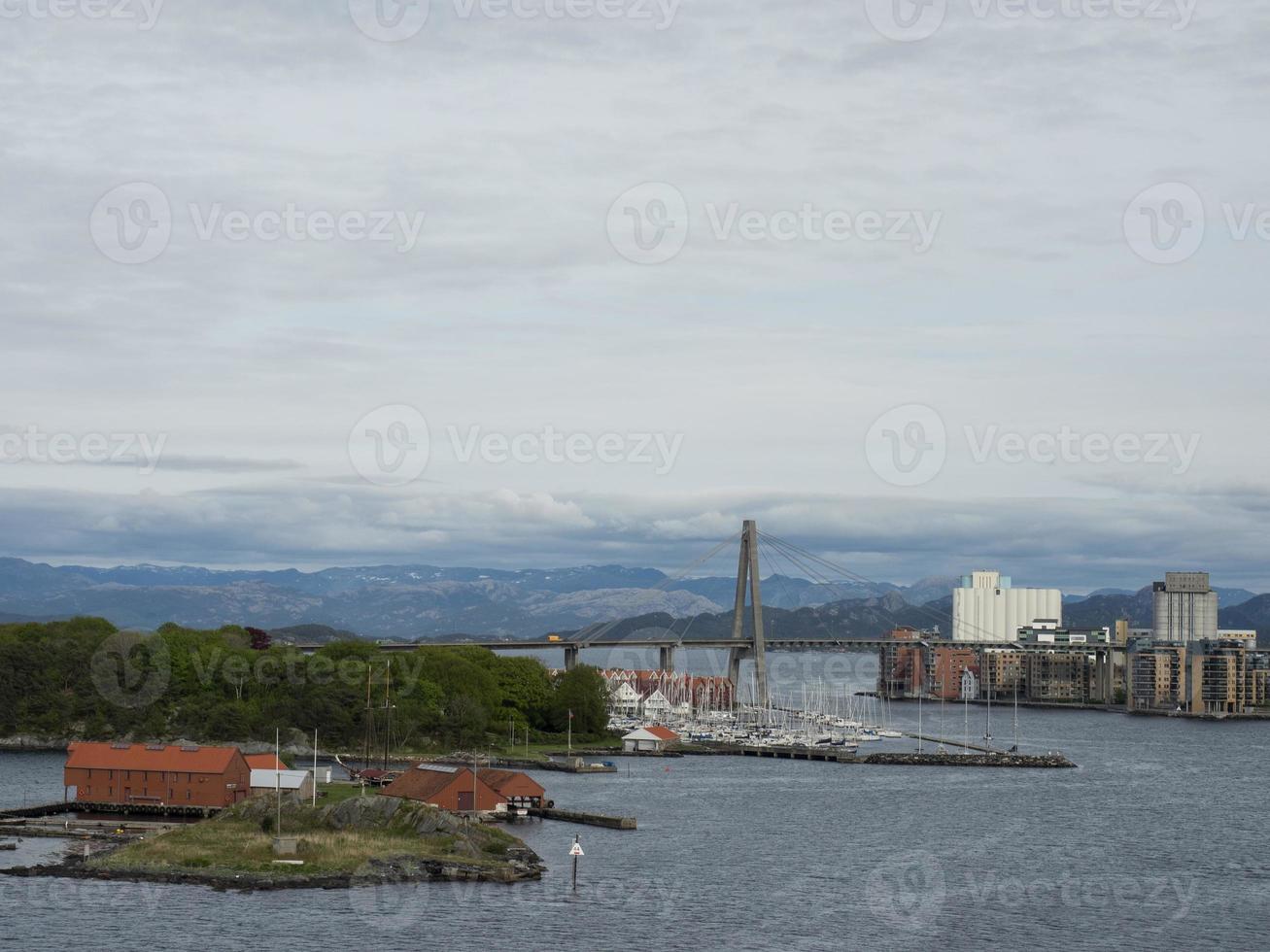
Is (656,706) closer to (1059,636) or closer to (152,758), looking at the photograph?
(152,758)

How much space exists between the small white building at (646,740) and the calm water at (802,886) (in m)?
10.9

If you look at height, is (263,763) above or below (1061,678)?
above

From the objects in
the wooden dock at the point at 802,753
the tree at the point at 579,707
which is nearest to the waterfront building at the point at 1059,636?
the wooden dock at the point at 802,753

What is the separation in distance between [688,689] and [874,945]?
66529 mm

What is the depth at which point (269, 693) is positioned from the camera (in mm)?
66062

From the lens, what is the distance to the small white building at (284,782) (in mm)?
42094

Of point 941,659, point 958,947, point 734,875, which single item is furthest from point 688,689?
point 958,947

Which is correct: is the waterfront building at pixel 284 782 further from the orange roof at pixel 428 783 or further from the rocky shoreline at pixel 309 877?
the rocky shoreline at pixel 309 877

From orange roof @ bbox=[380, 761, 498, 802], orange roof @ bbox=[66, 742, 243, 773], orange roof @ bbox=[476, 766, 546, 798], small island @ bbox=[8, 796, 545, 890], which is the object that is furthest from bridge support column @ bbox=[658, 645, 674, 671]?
small island @ bbox=[8, 796, 545, 890]

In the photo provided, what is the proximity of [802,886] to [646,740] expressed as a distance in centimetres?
3459

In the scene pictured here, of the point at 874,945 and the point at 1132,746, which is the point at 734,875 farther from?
the point at 1132,746

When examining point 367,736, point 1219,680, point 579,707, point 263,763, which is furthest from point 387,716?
point 1219,680

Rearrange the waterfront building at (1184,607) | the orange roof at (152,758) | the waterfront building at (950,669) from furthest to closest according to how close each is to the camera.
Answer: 1. the waterfront building at (1184,607)
2. the waterfront building at (950,669)
3. the orange roof at (152,758)

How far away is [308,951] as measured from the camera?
92.4 ft
